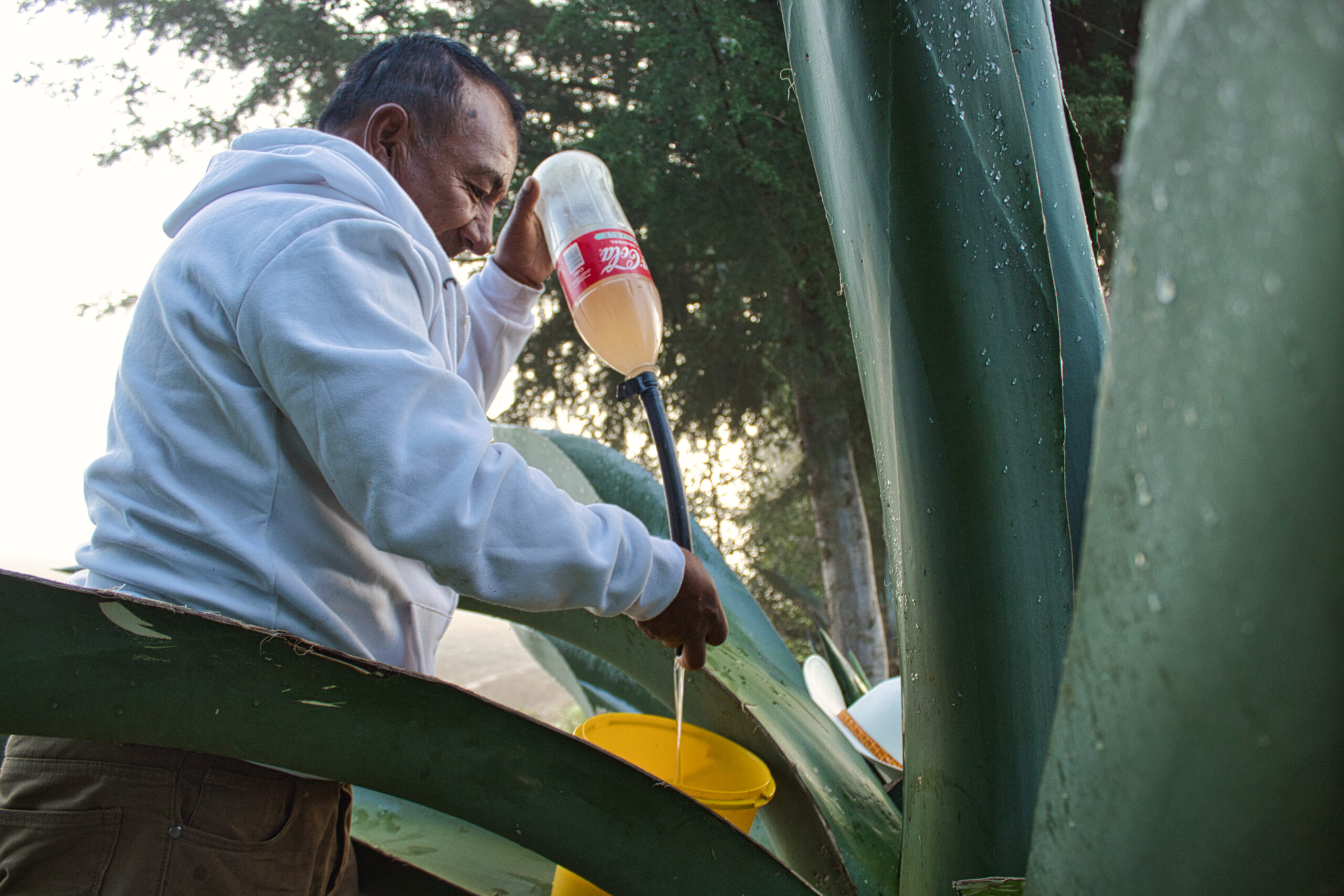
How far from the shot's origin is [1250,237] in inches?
8.0

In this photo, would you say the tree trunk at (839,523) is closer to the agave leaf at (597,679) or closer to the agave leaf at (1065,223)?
the agave leaf at (597,679)

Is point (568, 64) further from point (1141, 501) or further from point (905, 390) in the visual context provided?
point (1141, 501)

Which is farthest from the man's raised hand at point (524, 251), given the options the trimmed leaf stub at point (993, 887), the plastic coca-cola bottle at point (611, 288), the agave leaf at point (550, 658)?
the trimmed leaf stub at point (993, 887)

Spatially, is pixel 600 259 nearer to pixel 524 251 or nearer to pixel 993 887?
pixel 524 251

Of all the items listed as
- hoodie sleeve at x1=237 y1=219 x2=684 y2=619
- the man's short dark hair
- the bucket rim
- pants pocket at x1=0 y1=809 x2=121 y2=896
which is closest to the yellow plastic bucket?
the bucket rim

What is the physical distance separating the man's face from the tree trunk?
2.15 meters

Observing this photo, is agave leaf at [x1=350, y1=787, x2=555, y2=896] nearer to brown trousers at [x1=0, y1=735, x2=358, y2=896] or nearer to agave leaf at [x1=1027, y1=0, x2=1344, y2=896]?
brown trousers at [x1=0, y1=735, x2=358, y2=896]

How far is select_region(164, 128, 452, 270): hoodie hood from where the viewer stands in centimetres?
92

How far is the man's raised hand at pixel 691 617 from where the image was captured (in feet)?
2.96

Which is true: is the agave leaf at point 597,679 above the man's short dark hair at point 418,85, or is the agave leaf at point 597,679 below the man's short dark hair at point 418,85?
below

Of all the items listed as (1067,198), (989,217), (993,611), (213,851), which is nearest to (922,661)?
(993,611)

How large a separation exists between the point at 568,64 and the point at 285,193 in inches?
97.8

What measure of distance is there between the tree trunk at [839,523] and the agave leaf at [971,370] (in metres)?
2.65

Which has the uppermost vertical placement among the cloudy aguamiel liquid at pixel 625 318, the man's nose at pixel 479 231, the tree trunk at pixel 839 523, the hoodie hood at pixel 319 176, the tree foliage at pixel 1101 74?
the tree foliage at pixel 1101 74
